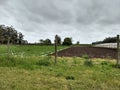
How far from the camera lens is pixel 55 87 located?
6.10 m

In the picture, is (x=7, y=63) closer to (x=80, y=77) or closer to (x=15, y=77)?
(x=15, y=77)

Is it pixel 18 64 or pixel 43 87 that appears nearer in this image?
pixel 43 87

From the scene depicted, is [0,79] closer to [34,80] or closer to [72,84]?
[34,80]

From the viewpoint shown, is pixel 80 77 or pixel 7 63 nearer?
pixel 80 77

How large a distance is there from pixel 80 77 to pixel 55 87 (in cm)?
172

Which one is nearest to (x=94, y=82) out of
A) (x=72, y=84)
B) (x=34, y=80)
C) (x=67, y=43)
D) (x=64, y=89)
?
(x=72, y=84)

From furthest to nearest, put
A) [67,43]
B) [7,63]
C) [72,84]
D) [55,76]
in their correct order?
[67,43] < [7,63] < [55,76] < [72,84]

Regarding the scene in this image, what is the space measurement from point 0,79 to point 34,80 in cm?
97

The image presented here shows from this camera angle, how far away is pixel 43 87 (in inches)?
237

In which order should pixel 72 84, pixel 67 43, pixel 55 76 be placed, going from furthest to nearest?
pixel 67 43
pixel 55 76
pixel 72 84

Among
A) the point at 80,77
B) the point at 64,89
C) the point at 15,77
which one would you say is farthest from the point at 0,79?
the point at 80,77

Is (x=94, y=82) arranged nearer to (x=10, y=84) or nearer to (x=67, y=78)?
(x=67, y=78)

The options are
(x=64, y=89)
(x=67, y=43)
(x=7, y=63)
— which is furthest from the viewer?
(x=67, y=43)

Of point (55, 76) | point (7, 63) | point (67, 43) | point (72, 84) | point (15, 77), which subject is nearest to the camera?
point (72, 84)
